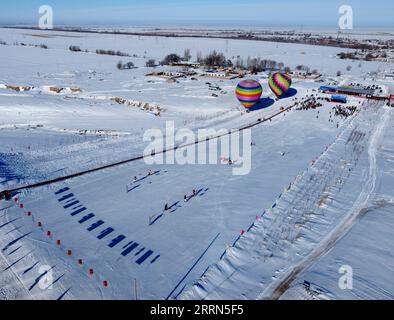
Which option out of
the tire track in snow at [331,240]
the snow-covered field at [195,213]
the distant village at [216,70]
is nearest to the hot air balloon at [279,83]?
the snow-covered field at [195,213]

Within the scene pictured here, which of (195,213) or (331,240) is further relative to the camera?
(195,213)

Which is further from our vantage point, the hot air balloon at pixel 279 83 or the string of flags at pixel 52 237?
the hot air balloon at pixel 279 83

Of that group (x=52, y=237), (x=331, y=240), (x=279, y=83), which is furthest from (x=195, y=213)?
(x=279, y=83)

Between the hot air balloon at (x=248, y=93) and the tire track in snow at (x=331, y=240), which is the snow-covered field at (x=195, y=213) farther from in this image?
the hot air balloon at (x=248, y=93)

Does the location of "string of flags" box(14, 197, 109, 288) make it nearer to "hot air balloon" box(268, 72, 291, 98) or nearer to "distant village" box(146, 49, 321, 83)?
"hot air balloon" box(268, 72, 291, 98)

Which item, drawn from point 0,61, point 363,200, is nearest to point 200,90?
point 363,200

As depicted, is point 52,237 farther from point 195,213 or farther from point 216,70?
point 216,70

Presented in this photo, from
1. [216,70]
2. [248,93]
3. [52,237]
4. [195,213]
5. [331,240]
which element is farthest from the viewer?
[216,70]
